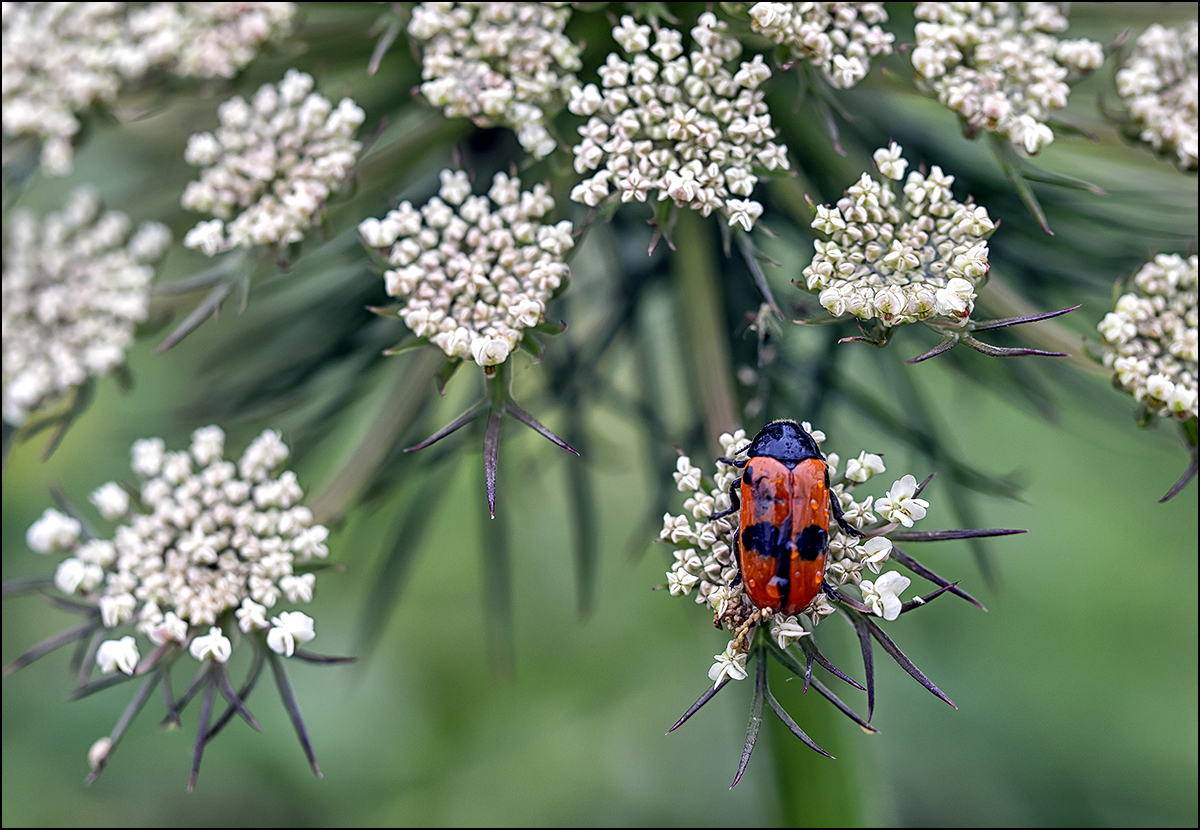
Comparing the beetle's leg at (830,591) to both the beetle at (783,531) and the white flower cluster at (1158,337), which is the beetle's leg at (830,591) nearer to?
the beetle at (783,531)

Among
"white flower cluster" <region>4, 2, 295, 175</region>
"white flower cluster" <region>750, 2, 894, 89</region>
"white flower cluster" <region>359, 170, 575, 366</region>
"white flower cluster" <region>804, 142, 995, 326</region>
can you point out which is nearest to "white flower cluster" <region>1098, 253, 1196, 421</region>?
"white flower cluster" <region>804, 142, 995, 326</region>

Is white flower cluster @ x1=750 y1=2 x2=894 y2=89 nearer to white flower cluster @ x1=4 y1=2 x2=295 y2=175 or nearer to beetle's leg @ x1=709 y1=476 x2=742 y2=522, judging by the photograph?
beetle's leg @ x1=709 y1=476 x2=742 y2=522

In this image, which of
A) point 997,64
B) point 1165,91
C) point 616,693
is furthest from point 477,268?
point 616,693

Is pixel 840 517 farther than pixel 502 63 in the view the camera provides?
No

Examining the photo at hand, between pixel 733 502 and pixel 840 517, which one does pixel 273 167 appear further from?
pixel 840 517

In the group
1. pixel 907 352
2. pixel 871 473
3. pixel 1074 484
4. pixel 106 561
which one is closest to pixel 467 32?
pixel 871 473

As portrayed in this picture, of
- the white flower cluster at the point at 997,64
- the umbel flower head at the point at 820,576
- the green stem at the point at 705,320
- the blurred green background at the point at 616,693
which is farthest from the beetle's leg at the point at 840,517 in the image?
the blurred green background at the point at 616,693
